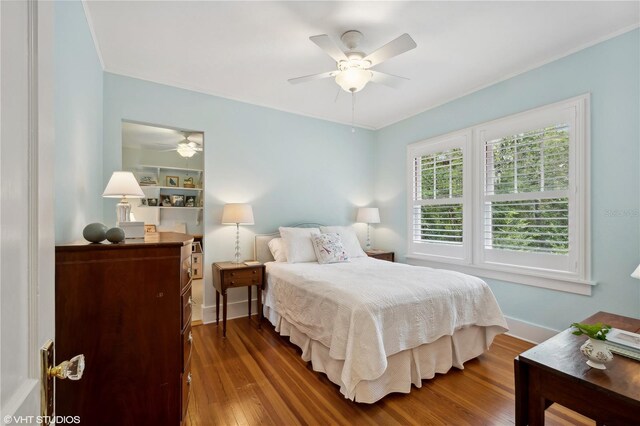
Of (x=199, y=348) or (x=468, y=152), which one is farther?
(x=468, y=152)

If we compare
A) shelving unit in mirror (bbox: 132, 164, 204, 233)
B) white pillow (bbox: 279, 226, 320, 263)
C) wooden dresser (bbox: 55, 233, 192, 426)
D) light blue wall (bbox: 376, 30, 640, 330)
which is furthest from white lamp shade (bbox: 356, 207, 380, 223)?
wooden dresser (bbox: 55, 233, 192, 426)

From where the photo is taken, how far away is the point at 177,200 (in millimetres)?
5297

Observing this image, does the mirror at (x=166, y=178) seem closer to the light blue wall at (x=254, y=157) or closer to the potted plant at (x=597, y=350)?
the light blue wall at (x=254, y=157)

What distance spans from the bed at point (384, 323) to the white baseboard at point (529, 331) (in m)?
0.64

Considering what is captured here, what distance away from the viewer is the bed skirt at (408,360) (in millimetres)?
1913

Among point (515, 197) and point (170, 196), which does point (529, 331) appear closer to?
point (515, 197)

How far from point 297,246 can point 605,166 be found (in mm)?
2957

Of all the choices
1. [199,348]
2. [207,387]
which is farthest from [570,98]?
[199,348]

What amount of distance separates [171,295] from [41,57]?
1.16m

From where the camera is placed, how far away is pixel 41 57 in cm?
60

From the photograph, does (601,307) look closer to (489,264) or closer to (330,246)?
(489,264)

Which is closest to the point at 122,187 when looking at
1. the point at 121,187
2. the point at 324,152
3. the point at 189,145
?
the point at 121,187

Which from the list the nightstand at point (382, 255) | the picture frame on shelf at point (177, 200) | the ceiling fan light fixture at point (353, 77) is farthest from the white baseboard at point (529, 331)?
the picture frame on shelf at point (177, 200)

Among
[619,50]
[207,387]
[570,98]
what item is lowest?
[207,387]
